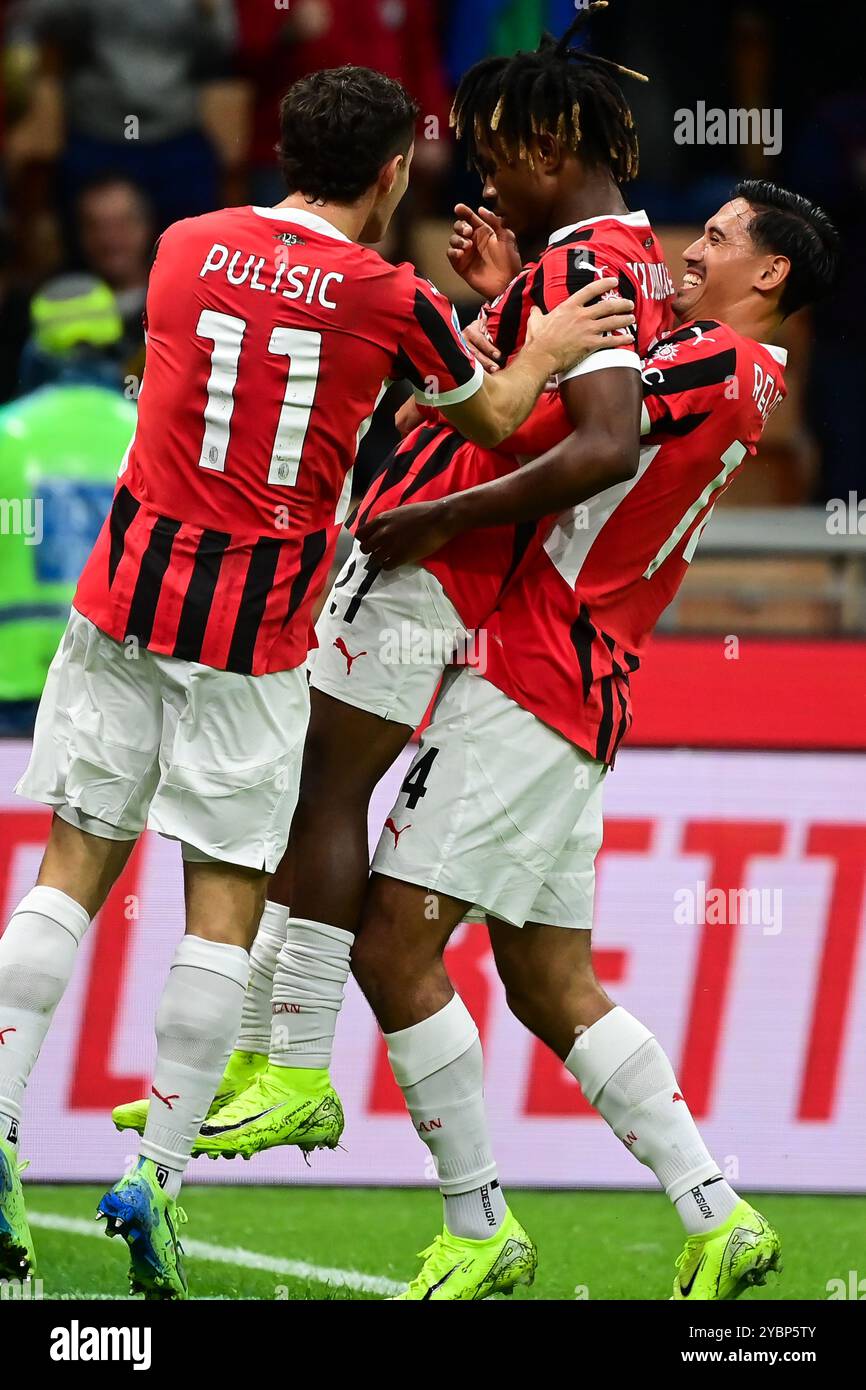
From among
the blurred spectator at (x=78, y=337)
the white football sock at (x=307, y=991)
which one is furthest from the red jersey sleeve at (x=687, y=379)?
the blurred spectator at (x=78, y=337)

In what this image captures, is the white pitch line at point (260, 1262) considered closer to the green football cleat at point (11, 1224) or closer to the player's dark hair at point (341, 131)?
the green football cleat at point (11, 1224)

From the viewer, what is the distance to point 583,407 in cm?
315

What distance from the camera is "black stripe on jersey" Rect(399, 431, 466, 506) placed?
342cm

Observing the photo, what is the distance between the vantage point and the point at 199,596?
3.09 metres

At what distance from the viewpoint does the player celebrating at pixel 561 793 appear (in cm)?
333

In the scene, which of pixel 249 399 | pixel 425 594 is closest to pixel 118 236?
pixel 425 594

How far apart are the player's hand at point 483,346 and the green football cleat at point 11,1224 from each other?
156cm

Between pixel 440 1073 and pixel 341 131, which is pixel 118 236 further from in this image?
pixel 440 1073

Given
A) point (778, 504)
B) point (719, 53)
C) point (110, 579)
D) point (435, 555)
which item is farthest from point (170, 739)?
point (719, 53)

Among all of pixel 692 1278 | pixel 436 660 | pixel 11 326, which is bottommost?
pixel 692 1278

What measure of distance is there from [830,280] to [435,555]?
0.93 meters

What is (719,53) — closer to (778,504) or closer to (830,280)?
(778,504)

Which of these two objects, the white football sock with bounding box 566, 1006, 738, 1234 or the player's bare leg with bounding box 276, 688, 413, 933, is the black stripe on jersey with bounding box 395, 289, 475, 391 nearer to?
the player's bare leg with bounding box 276, 688, 413, 933

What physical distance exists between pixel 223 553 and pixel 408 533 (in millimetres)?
346
